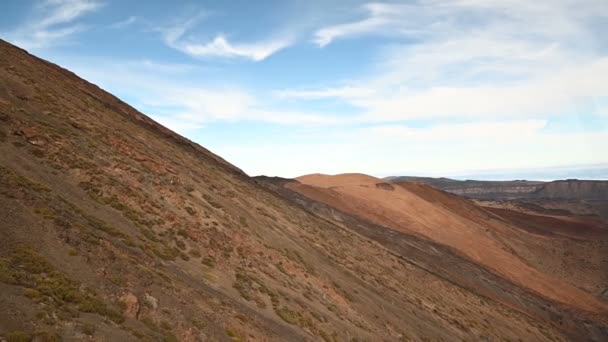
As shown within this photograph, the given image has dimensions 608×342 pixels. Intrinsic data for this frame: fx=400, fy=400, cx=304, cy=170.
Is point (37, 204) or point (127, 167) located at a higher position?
point (127, 167)

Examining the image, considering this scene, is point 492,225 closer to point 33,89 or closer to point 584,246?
point 584,246

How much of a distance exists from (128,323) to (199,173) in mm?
21852

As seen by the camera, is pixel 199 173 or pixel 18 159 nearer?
pixel 18 159

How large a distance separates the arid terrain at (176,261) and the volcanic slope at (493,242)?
374 inches

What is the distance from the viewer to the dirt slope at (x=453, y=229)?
6216 cm

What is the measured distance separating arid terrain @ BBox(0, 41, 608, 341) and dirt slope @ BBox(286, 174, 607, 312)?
28.7 feet

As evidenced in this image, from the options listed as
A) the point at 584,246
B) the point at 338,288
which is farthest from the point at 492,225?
the point at 338,288

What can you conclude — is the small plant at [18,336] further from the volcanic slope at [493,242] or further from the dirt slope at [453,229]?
the dirt slope at [453,229]

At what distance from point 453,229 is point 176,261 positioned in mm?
64052

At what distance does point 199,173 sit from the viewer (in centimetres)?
3300

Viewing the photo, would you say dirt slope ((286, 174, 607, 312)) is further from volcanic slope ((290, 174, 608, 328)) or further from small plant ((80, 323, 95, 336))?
small plant ((80, 323, 95, 336))

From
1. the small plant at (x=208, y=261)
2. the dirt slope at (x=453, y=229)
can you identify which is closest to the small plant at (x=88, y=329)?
the small plant at (x=208, y=261)

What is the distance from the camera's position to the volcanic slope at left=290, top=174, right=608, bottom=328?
207 feet

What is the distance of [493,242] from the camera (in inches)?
2904
